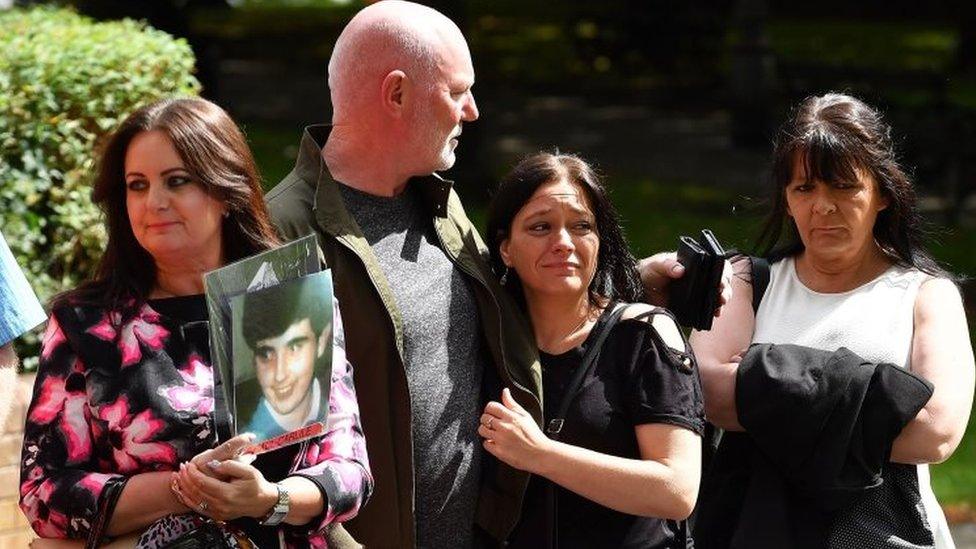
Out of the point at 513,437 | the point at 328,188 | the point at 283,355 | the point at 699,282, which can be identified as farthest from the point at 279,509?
the point at 699,282

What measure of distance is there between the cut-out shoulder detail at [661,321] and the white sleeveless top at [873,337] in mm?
356

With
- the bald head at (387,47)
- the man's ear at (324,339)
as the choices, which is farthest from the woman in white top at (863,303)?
the man's ear at (324,339)

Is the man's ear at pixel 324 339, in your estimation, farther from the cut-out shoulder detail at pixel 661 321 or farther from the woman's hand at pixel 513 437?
the cut-out shoulder detail at pixel 661 321

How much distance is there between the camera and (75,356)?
3.15 metres

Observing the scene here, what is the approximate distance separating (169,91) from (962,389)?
3719 mm

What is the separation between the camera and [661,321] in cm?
374

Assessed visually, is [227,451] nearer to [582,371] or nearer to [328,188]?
[328,188]

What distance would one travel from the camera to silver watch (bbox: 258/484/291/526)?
3086 millimetres

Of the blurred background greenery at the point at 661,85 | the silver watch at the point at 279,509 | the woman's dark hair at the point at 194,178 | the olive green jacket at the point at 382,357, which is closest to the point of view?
the silver watch at the point at 279,509

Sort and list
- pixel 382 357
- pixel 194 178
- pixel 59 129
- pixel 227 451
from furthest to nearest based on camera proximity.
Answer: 1. pixel 59 129
2. pixel 382 357
3. pixel 194 178
4. pixel 227 451

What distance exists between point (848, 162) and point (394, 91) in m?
1.09

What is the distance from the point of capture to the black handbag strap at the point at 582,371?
3635 millimetres

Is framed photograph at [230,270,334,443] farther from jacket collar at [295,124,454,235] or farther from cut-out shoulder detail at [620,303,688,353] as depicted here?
cut-out shoulder detail at [620,303,688,353]

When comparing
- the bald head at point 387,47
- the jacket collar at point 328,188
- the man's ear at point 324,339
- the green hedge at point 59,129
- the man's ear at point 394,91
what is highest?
the bald head at point 387,47
